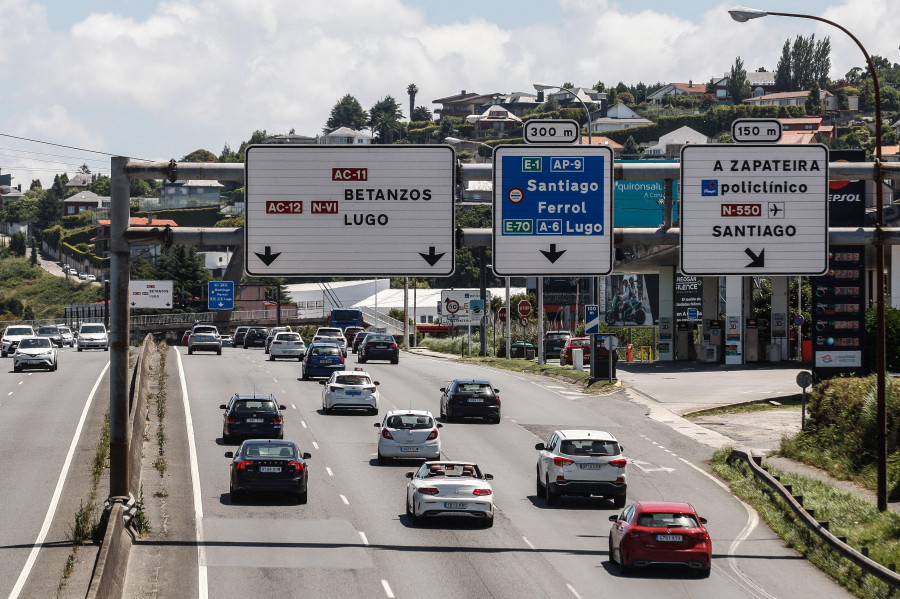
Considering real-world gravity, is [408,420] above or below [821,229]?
below

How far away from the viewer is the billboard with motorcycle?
112250mm

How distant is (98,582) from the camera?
17141mm

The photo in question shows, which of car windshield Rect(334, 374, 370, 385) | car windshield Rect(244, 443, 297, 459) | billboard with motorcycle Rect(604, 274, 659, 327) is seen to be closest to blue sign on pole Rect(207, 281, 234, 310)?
billboard with motorcycle Rect(604, 274, 659, 327)

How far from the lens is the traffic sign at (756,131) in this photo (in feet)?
63.8

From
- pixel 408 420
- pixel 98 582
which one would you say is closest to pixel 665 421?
pixel 408 420

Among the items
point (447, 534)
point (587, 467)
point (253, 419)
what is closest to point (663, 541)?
point (447, 534)

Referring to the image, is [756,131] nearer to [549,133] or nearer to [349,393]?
[549,133]

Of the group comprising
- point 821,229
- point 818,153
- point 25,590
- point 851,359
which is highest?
point 818,153

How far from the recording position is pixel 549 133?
19.5 m

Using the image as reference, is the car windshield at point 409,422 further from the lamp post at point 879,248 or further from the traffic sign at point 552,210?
the traffic sign at point 552,210

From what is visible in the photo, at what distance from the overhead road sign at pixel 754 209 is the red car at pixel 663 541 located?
538 cm

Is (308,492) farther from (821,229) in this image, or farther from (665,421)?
(665,421)

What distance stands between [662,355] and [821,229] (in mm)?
59090

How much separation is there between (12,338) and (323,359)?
35676 mm
